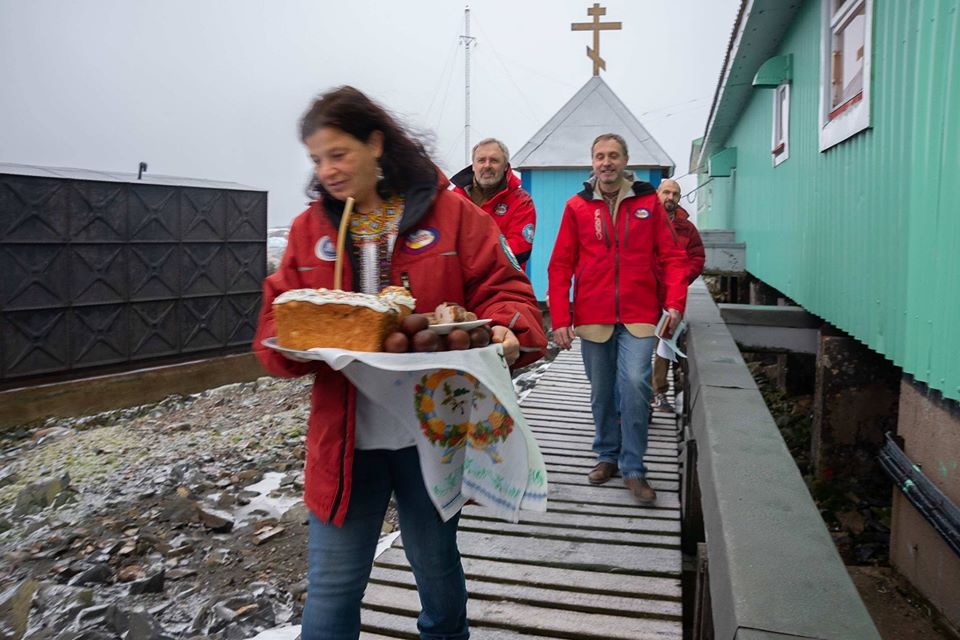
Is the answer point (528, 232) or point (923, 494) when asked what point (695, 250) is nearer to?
point (528, 232)

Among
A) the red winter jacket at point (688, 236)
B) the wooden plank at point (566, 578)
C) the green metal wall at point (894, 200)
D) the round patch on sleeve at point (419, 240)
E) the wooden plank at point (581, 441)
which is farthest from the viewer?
the red winter jacket at point (688, 236)

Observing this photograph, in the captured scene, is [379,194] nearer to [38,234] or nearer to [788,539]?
[788,539]

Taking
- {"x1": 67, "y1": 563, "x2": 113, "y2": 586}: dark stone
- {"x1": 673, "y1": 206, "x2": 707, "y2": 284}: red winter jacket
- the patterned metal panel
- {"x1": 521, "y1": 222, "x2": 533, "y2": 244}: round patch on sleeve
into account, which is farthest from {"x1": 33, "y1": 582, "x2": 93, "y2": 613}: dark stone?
the patterned metal panel

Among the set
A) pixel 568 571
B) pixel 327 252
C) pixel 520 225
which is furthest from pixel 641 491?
pixel 327 252

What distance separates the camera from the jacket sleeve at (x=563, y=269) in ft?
15.5

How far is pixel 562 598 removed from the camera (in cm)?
353

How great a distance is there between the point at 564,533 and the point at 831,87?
5.03m

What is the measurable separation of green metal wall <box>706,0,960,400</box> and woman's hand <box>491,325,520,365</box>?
265 centimetres

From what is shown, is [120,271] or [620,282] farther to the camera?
[120,271]

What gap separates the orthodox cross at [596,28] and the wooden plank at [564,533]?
16.9m

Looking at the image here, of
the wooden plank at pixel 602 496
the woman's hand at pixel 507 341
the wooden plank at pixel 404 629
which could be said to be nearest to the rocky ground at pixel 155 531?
the wooden plank at pixel 404 629

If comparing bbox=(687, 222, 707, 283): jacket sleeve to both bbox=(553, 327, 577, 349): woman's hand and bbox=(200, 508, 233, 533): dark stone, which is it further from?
bbox=(200, 508, 233, 533): dark stone

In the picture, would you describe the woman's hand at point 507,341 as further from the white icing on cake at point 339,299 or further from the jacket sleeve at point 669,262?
the jacket sleeve at point 669,262

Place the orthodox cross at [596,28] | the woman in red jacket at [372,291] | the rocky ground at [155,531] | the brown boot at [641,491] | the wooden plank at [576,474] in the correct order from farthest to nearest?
the orthodox cross at [596,28] < the wooden plank at [576,474] < the brown boot at [641,491] < the rocky ground at [155,531] < the woman in red jacket at [372,291]
